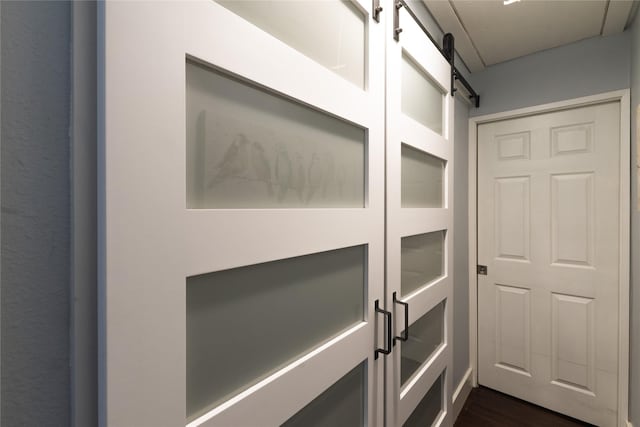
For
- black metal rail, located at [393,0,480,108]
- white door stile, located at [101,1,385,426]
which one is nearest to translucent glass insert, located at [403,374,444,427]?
white door stile, located at [101,1,385,426]

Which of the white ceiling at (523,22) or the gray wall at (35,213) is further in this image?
the white ceiling at (523,22)

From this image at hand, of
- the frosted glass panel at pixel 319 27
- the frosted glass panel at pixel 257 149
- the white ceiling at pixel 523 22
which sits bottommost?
the frosted glass panel at pixel 257 149

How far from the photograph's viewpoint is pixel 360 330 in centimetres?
95

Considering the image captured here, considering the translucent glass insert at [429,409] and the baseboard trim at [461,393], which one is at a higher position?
the translucent glass insert at [429,409]

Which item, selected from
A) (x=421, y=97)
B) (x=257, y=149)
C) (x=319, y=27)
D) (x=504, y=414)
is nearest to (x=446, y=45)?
(x=421, y=97)

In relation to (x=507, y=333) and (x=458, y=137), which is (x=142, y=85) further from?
(x=507, y=333)

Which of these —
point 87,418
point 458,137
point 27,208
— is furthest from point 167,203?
point 458,137

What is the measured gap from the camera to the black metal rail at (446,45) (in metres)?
1.09

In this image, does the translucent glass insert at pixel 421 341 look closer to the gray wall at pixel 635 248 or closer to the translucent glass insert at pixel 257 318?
the translucent glass insert at pixel 257 318

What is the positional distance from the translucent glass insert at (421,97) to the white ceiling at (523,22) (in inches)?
19.7

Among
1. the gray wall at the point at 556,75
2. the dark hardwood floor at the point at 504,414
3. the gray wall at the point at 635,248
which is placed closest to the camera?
the gray wall at the point at 635,248

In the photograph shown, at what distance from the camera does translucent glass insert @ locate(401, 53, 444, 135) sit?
1.23 metres

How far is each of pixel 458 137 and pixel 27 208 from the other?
7.73 ft

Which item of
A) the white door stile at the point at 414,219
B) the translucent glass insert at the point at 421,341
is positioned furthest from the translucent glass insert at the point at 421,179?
the translucent glass insert at the point at 421,341
